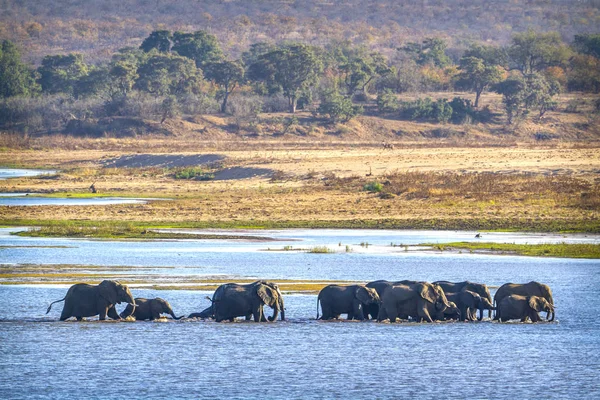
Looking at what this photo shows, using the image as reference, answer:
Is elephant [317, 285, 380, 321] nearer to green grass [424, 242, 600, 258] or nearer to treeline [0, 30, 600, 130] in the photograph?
green grass [424, 242, 600, 258]

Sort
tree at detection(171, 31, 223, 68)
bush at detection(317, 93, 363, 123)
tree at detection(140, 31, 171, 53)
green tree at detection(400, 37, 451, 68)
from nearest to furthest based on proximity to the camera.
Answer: bush at detection(317, 93, 363, 123) < tree at detection(171, 31, 223, 68) < tree at detection(140, 31, 171, 53) < green tree at detection(400, 37, 451, 68)

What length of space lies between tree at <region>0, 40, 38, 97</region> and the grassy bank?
76.5 m

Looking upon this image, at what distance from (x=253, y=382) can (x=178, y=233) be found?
2491cm

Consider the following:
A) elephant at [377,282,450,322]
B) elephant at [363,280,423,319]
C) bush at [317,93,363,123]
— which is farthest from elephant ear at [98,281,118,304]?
bush at [317,93,363,123]

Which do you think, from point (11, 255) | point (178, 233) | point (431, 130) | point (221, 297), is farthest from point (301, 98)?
point (221, 297)

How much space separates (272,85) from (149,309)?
9433cm

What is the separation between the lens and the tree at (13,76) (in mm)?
120812

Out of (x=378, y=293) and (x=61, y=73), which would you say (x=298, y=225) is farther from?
(x=61, y=73)

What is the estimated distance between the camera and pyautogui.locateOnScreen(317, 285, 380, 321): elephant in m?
24.4

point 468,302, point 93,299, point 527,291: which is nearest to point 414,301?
point 468,302

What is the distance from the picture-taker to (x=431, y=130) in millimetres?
105688

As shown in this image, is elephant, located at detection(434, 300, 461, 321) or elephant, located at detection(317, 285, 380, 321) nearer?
elephant, located at detection(317, 285, 380, 321)

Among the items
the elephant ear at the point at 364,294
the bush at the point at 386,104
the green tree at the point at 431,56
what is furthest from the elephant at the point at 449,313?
the green tree at the point at 431,56

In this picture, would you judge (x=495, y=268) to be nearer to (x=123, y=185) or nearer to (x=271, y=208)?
(x=271, y=208)
